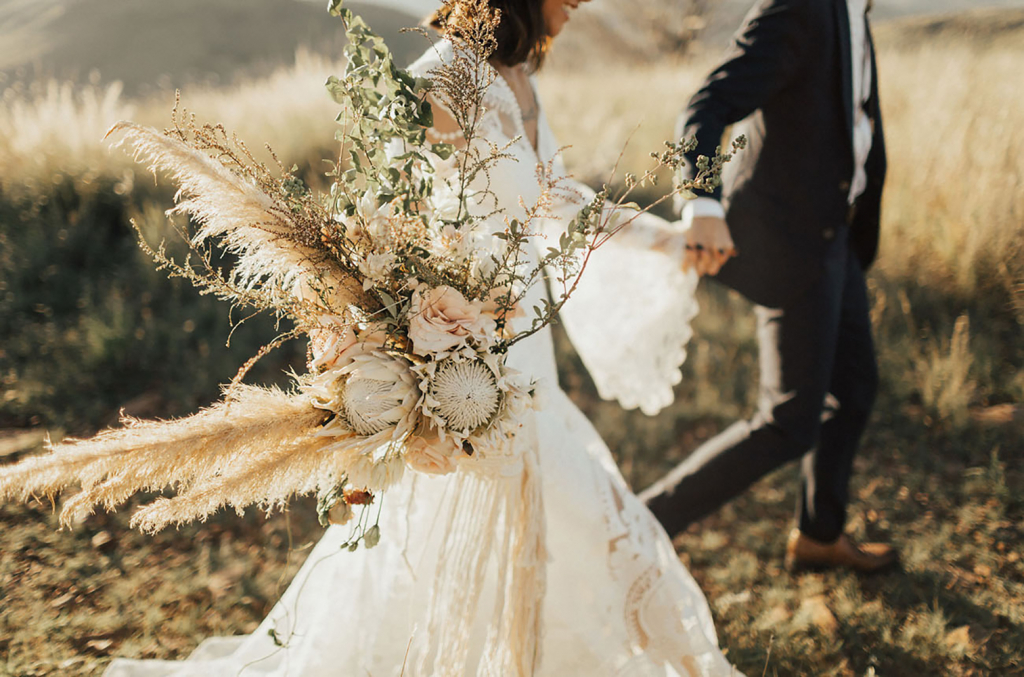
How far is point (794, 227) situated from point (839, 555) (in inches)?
52.5

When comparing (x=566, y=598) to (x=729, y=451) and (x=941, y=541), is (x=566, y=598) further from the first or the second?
(x=941, y=541)

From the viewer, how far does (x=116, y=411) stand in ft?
11.8

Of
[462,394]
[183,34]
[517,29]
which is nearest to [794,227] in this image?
[517,29]

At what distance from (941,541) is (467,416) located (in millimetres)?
2558

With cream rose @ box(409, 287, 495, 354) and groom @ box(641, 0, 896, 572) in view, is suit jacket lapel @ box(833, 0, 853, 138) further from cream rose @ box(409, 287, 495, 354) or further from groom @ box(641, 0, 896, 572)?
cream rose @ box(409, 287, 495, 354)

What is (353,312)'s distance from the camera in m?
1.23

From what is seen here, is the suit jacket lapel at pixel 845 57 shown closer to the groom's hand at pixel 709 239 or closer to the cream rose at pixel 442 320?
the groom's hand at pixel 709 239

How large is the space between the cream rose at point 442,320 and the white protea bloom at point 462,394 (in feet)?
0.16

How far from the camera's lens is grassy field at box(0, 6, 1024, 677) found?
229 cm

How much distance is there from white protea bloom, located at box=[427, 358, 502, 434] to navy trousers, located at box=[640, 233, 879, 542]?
1339 millimetres

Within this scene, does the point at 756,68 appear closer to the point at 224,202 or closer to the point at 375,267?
the point at 375,267

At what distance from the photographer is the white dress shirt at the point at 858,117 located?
6.47 feet

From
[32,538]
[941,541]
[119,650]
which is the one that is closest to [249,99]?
[32,538]

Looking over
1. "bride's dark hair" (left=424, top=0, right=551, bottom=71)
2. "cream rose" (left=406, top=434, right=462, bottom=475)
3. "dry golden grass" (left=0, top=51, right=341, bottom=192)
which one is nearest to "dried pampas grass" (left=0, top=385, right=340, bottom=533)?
"cream rose" (left=406, top=434, right=462, bottom=475)
